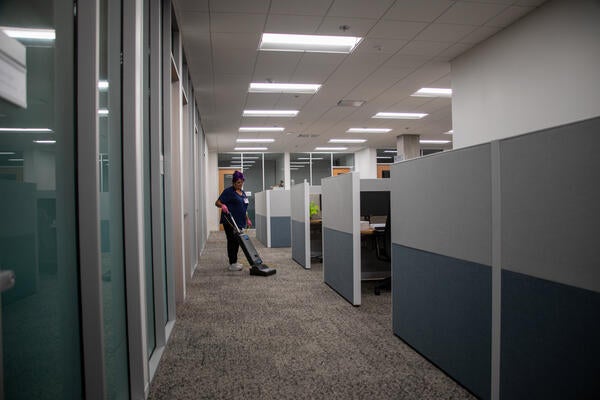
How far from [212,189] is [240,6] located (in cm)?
980

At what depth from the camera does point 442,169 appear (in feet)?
6.81

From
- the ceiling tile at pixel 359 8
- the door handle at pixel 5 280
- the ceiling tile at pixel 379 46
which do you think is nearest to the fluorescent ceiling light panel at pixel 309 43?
the ceiling tile at pixel 379 46

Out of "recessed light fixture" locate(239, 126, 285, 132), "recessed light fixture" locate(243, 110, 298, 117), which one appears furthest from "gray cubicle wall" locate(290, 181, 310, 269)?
"recessed light fixture" locate(239, 126, 285, 132)

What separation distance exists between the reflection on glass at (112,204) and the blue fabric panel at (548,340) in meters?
1.60

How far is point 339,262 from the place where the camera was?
3.81 metres

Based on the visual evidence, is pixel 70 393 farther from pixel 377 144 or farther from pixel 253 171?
pixel 253 171

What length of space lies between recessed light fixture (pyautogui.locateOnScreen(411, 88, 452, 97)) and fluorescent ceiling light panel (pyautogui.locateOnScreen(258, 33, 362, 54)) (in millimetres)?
2309

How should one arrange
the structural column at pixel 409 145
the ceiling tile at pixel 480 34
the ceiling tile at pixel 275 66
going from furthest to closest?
the structural column at pixel 409 145 → the ceiling tile at pixel 275 66 → the ceiling tile at pixel 480 34

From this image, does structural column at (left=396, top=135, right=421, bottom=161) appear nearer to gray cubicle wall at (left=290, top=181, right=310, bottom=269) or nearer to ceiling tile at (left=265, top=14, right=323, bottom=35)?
gray cubicle wall at (left=290, top=181, right=310, bottom=269)

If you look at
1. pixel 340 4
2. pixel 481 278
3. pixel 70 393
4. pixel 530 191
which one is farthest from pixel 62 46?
pixel 340 4

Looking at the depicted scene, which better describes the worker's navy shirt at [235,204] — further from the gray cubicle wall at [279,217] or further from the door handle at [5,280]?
the door handle at [5,280]

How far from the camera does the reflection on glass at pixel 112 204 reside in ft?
4.92

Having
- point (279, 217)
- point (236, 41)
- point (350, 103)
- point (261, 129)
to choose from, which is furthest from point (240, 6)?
point (261, 129)

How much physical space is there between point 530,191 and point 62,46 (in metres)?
1.67
